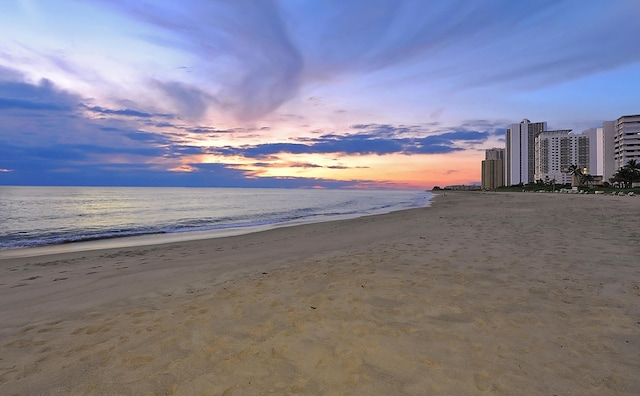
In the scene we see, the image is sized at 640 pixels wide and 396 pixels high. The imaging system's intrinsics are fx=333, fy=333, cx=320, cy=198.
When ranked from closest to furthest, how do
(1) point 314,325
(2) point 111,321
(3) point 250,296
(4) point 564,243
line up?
(1) point 314,325 < (2) point 111,321 < (3) point 250,296 < (4) point 564,243

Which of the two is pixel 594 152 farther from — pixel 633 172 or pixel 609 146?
pixel 633 172

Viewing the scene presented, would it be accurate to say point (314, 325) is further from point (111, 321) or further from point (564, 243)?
point (564, 243)

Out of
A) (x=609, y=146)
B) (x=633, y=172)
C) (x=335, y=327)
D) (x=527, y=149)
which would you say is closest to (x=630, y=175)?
(x=633, y=172)

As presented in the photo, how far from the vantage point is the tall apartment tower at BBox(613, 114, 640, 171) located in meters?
122

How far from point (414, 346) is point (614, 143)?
590ft

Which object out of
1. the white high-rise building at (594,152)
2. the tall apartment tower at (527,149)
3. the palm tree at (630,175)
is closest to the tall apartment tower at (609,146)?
the white high-rise building at (594,152)

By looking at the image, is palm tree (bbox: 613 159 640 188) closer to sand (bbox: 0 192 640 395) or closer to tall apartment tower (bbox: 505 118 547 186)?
tall apartment tower (bbox: 505 118 547 186)

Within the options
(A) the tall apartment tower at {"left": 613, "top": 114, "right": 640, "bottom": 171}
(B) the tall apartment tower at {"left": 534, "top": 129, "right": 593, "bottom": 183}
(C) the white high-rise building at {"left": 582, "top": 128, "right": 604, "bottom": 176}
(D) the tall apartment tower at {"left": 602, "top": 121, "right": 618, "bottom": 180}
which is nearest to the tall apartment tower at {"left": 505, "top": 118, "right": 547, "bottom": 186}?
(B) the tall apartment tower at {"left": 534, "top": 129, "right": 593, "bottom": 183}

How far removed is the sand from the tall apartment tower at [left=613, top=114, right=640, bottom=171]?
158 metres

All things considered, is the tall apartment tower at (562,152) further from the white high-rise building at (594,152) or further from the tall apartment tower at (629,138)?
the tall apartment tower at (629,138)

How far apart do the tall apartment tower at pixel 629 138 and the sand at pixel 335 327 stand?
157744 millimetres

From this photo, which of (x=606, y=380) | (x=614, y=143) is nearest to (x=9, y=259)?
(x=606, y=380)

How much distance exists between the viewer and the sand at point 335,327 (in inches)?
124

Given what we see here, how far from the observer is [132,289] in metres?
6.70
